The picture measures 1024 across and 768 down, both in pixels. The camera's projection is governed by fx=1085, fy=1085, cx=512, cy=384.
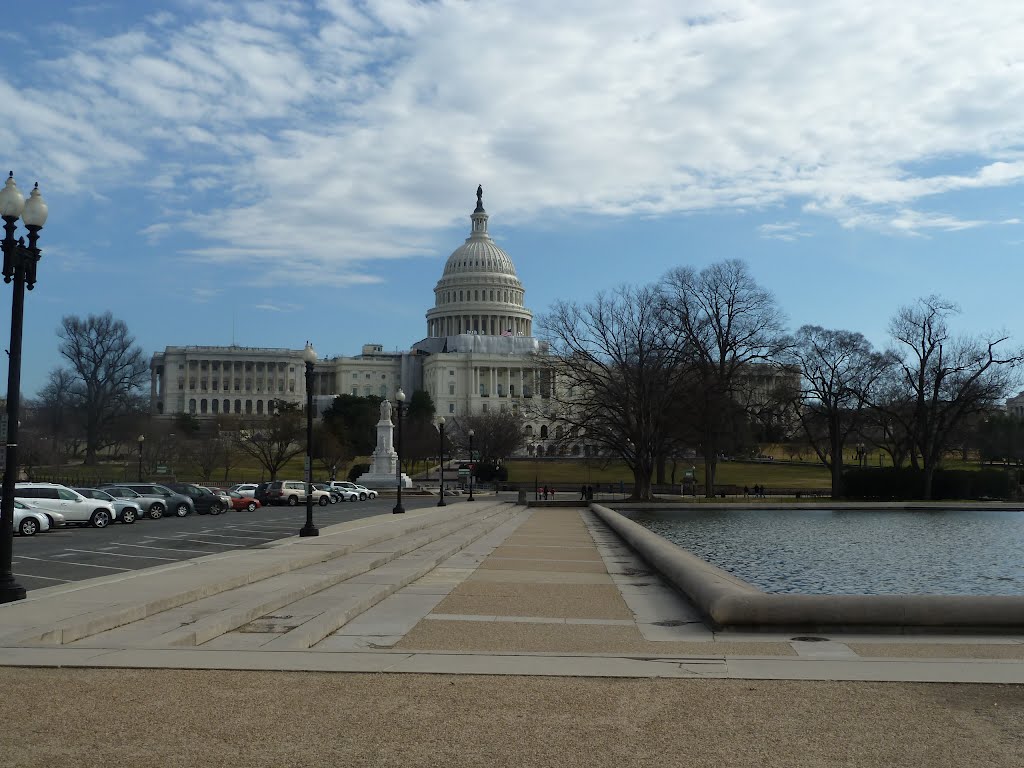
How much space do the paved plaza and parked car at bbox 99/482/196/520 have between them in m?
28.5

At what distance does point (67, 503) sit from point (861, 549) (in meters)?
23.9

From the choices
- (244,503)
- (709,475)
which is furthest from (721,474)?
(244,503)

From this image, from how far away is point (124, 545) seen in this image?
25141 mm

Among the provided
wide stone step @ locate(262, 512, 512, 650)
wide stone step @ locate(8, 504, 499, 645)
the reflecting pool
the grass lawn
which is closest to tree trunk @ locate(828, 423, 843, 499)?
the reflecting pool

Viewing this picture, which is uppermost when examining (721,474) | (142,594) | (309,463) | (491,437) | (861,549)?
(491,437)

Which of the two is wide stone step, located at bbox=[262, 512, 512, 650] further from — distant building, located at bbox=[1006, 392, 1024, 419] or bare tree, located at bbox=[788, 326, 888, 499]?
distant building, located at bbox=[1006, 392, 1024, 419]

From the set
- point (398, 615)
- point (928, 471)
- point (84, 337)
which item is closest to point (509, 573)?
point (398, 615)

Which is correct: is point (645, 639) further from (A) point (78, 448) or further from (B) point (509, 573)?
(A) point (78, 448)

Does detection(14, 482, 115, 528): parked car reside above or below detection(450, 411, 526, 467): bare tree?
below

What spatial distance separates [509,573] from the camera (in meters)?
18.7

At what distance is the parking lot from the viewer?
18.9 metres

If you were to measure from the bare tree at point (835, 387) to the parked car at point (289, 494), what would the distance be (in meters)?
27.1

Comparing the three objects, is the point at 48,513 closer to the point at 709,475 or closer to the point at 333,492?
the point at 333,492

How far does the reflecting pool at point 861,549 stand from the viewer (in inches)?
742
